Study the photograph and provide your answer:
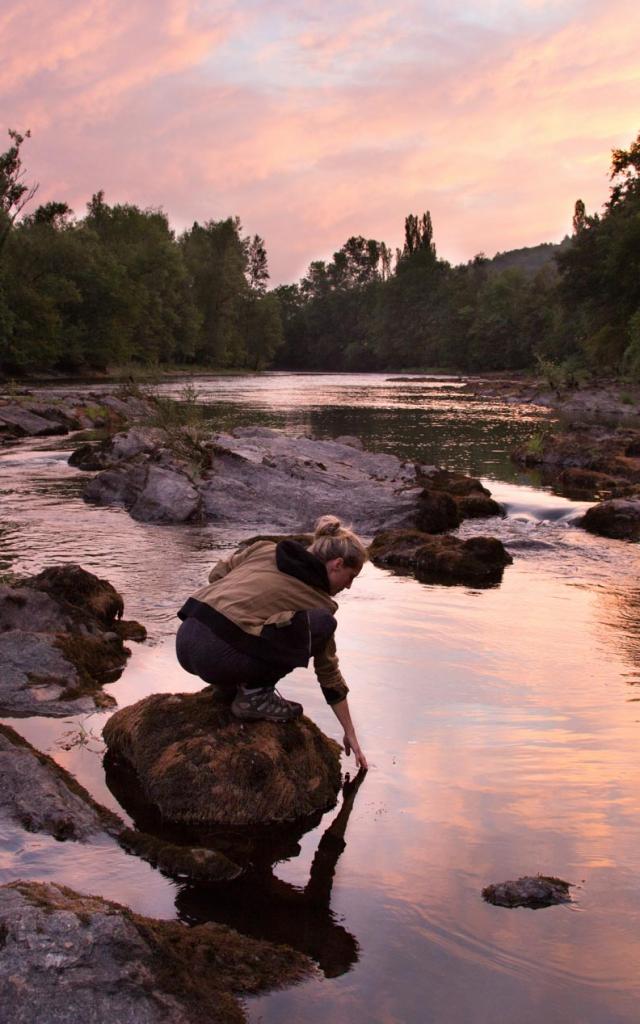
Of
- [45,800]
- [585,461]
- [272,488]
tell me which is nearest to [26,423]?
[272,488]

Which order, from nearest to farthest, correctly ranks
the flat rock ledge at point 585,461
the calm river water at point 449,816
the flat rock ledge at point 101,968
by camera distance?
the flat rock ledge at point 101,968 < the calm river water at point 449,816 < the flat rock ledge at point 585,461

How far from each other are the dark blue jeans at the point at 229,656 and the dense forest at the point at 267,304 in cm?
1979

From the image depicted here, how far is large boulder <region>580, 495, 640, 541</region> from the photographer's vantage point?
1485 centimetres

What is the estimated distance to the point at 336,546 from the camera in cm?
508

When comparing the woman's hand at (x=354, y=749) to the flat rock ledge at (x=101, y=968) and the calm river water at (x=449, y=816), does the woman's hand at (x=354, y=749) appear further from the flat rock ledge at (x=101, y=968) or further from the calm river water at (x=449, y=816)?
the flat rock ledge at (x=101, y=968)

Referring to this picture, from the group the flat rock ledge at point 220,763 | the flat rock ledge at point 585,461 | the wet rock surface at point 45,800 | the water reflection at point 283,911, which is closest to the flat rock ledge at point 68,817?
the wet rock surface at point 45,800

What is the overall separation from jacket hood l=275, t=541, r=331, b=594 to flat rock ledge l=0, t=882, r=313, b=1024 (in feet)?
7.12

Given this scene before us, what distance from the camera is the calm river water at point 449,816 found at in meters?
3.61

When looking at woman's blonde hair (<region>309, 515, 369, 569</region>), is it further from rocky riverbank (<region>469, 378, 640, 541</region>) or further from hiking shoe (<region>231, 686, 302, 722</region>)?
rocky riverbank (<region>469, 378, 640, 541</region>)

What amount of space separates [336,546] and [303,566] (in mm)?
230

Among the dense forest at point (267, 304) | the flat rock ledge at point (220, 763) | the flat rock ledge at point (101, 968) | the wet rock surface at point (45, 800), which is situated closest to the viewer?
the flat rock ledge at point (101, 968)

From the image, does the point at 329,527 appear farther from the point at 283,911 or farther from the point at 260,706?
the point at 283,911

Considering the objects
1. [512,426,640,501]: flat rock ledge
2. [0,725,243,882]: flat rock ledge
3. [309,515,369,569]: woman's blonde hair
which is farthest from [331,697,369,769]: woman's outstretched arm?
[512,426,640,501]: flat rock ledge

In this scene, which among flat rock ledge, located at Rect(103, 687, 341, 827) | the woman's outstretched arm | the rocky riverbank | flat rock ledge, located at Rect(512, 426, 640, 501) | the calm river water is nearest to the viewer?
the calm river water
